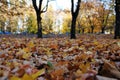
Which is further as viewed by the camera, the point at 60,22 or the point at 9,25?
the point at 60,22

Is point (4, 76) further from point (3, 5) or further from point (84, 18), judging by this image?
point (84, 18)

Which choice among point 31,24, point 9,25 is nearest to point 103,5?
point 31,24

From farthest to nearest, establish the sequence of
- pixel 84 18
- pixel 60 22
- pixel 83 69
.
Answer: pixel 60 22, pixel 84 18, pixel 83 69

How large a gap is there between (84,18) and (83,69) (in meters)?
66.8


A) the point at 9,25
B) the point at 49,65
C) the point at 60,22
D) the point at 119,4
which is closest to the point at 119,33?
the point at 119,4

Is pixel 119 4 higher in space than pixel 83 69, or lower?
higher

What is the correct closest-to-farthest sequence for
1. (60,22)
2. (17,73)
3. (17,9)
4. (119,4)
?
(17,73) → (119,4) → (17,9) → (60,22)

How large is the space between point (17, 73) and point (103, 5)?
55.4 m

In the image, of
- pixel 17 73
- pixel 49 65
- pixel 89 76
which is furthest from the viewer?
pixel 49 65

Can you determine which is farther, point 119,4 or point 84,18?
point 84,18

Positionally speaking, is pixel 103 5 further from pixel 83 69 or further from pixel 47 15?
pixel 83 69

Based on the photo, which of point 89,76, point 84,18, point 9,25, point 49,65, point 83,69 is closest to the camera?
point 89,76

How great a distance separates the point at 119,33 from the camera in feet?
61.9

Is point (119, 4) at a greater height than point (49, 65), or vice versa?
point (119, 4)
